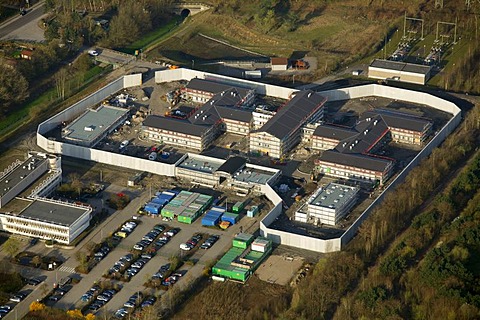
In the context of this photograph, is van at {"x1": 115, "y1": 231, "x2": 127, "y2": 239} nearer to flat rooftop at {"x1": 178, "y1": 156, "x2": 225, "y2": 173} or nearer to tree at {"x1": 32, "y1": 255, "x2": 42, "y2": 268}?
tree at {"x1": 32, "y1": 255, "x2": 42, "y2": 268}

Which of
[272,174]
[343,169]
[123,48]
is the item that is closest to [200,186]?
[272,174]

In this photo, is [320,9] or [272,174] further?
[320,9]

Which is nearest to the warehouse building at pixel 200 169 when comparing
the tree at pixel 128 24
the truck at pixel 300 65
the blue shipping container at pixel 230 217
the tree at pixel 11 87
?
the blue shipping container at pixel 230 217

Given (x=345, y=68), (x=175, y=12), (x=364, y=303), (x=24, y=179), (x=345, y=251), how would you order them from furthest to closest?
(x=175, y=12)
(x=345, y=68)
(x=24, y=179)
(x=345, y=251)
(x=364, y=303)

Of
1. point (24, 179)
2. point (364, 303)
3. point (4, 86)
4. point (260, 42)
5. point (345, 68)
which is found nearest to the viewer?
point (364, 303)

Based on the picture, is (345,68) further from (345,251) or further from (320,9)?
(345,251)

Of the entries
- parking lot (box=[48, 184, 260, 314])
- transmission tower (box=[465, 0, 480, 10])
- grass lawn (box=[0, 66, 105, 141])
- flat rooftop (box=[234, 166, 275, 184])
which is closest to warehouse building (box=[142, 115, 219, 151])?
flat rooftop (box=[234, 166, 275, 184])
